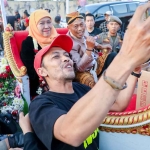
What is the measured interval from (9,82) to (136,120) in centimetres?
208

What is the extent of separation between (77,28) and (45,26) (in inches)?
16.1

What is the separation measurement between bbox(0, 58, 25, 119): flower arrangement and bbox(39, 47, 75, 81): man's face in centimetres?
119

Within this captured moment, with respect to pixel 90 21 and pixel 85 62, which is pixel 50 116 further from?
pixel 90 21

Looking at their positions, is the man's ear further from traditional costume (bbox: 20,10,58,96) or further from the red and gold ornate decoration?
traditional costume (bbox: 20,10,58,96)

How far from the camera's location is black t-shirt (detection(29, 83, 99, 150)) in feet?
2.84

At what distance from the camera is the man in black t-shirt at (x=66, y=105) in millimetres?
625

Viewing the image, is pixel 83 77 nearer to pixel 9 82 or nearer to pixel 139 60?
pixel 9 82

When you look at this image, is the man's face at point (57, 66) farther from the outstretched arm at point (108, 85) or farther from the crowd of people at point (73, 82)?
the outstretched arm at point (108, 85)

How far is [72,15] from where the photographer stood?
2.45m

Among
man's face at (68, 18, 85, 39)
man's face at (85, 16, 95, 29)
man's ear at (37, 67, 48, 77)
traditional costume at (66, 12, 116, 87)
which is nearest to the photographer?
man's ear at (37, 67, 48, 77)

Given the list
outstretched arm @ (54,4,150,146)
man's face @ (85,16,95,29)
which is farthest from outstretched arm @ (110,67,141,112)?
man's face @ (85,16,95,29)

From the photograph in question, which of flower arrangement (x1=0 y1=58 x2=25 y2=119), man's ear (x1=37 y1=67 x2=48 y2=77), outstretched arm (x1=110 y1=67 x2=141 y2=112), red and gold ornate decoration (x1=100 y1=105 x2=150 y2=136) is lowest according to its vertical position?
flower arrangement (x1=0 y1=58 x2=25 y2=119)

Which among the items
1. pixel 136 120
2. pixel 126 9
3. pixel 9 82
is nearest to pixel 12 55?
pixel 9 82

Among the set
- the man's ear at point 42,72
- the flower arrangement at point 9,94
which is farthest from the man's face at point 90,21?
the man's ear at point 42,72
